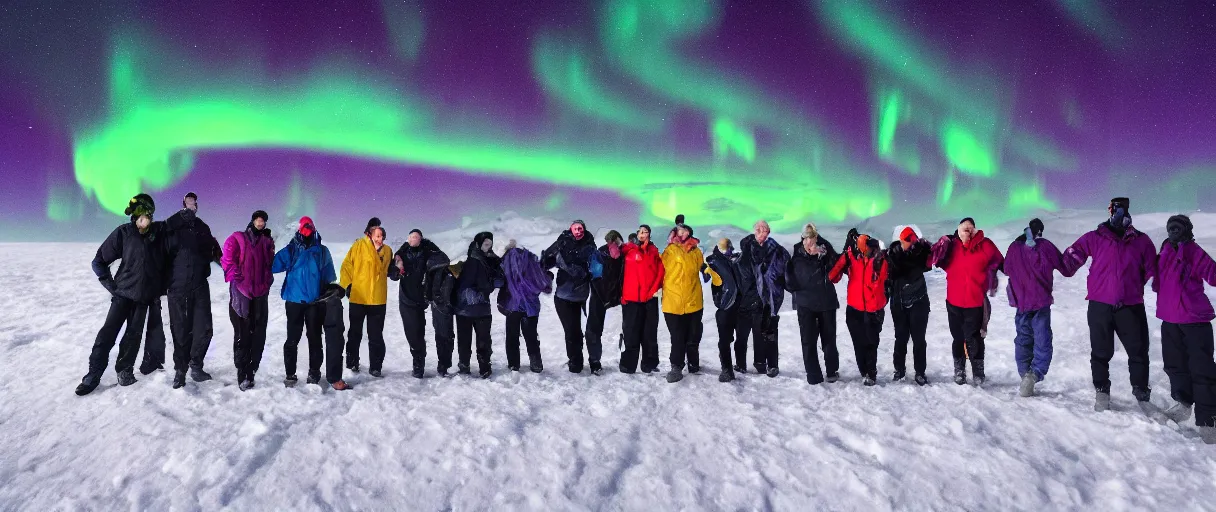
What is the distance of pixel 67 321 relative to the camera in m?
12.6

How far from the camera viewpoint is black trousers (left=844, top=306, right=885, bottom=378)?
301 inches

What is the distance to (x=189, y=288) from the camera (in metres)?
7.44

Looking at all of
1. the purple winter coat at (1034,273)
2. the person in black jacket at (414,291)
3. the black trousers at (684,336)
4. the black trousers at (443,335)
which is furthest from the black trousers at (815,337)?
the person in black jacket at (414,291)

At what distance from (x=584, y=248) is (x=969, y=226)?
211 inches

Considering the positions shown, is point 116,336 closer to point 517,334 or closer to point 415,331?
point 415,331

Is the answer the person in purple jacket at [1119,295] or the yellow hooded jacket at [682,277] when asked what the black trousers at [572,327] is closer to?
the yellow hooded jacket at [682,277]

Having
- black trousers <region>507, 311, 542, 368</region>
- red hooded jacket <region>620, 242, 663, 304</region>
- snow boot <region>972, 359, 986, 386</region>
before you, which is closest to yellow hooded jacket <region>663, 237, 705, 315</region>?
red hooded jacket <region>620, 242, 663, 304</region>

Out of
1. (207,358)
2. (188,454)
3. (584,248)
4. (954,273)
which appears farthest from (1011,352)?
(207,358)

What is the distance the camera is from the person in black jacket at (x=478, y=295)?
8.10 m

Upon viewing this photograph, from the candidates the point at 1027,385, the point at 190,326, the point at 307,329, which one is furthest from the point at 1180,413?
the point at 190,326

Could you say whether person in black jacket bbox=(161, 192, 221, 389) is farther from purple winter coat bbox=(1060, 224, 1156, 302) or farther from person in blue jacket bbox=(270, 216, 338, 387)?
purple winter coat bbox=(1060, 224, 1156, 302)

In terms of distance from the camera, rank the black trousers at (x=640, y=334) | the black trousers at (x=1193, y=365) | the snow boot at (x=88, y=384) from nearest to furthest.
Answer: the black trousers at (x=1193, y=365) < the snow boot at (x=88, y=384) < the black trousers at (x=640, y=334)

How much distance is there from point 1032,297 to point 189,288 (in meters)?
11.0

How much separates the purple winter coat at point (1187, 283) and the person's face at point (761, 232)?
14.2 feet
